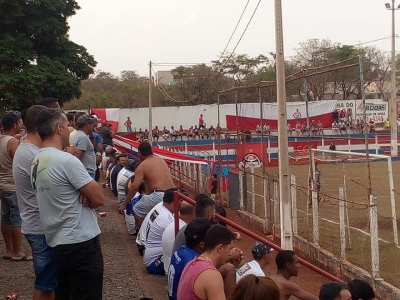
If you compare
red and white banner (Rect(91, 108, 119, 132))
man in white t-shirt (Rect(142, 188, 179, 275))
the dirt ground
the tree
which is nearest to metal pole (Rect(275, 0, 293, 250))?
the dirt ground

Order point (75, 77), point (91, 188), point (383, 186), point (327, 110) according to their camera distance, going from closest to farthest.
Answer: point (91, 188) → point (327, 110) → point (383, 186) → point (75, 77)

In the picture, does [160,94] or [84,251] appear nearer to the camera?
[84,251]

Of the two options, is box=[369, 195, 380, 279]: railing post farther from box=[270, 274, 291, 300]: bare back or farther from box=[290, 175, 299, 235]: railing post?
box=[270, 274, 291, 300]: bare back

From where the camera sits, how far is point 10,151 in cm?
698

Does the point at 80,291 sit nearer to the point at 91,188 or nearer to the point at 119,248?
the point at 91,188

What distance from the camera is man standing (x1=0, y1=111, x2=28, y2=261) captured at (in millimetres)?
6852

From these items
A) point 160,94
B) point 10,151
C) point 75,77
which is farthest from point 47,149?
point 160,94

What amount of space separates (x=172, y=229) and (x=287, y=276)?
1681 millimetres

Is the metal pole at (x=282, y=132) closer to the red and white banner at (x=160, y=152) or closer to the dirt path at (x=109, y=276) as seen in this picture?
the dirt path at (x=109, y=276)

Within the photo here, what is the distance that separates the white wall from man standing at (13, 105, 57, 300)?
34.3 meters

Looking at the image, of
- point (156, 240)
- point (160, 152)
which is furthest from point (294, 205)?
point (156, 240)

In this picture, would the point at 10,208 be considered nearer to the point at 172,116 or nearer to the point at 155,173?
the point at 155,173

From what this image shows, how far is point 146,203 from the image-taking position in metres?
9.02

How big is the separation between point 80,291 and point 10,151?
3178 mm
